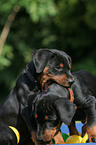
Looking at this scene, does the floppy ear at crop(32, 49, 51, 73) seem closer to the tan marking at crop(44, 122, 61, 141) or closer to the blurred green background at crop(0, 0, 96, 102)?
the tan marking at crop(44, 122, 61, 141)

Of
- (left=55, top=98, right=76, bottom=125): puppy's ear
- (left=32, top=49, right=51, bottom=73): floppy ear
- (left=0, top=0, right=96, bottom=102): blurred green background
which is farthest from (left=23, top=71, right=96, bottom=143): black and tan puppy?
(left=0, top=0, right=96, bottom=102): blurred green background

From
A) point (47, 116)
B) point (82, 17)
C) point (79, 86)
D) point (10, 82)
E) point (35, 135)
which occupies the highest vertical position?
point (82, 17)

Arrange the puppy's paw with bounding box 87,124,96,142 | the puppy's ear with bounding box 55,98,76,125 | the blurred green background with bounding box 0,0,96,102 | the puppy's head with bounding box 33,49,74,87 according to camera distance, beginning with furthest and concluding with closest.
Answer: the blurred green background with bounding box 0,0,96,102
the puppy's head with bounding box 33,49,74,87
the puppy's paw with bounding box 87,124,96,142
the puppy's ear with bounding box 55,98,76,125

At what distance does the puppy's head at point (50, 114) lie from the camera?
9.48 feet

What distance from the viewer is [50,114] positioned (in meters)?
2.97

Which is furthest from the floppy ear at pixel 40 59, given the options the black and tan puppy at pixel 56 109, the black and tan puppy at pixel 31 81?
the black and tan puppy at pixel 56 109

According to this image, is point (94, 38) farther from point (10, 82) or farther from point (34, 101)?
point (34, 101)

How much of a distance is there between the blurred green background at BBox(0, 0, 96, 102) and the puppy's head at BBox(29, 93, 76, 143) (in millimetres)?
8160

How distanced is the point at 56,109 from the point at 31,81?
2.14 ft

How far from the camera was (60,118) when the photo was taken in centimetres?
294

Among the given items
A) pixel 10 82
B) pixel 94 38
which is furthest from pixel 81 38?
pixel 10 82

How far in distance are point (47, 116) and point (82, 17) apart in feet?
32.4

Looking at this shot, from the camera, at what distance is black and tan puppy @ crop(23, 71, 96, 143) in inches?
114

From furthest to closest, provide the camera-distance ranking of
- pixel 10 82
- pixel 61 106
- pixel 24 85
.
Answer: pixel 10 82 < pixel 24 85 < pixel 61 106
